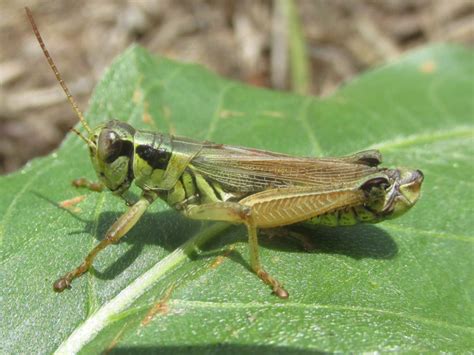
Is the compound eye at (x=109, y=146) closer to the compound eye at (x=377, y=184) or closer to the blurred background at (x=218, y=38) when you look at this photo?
the compound eye at (x=377, y=184)

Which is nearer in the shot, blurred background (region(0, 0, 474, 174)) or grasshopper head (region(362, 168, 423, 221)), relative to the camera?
grasshopper head (region(362, 168, 423, 221))

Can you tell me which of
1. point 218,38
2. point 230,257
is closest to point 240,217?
point 230,257

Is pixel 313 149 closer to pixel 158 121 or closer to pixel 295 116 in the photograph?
pixel 295 116

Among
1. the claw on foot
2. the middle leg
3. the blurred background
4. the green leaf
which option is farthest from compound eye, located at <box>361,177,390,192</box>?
the blurred background

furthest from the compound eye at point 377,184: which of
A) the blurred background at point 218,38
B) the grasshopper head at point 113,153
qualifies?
the blurred background at point 218,38

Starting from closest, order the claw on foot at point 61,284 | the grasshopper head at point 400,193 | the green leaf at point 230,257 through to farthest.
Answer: the green leaf at point 230,257, the claw on foot at point 61,284, the grasshopper head at point 400,193

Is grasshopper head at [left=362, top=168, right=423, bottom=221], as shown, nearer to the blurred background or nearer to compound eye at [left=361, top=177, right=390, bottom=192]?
compound eye at [left=361, top=177, right=390, bottom=192]

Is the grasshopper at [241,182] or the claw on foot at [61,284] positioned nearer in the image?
the claw on foot at [61,284]
